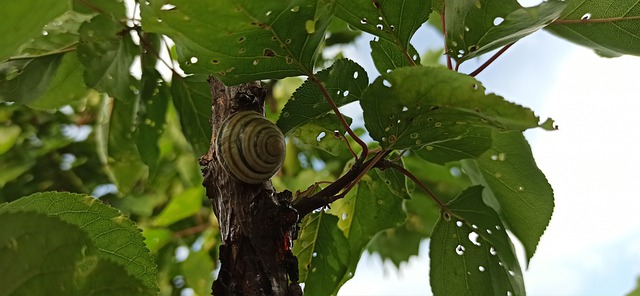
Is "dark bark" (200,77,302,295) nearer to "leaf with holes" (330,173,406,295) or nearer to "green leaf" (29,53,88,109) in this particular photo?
"leaf with holes" (330,173,406,295)

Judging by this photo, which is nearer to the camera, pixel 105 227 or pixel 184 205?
pixel 105 227

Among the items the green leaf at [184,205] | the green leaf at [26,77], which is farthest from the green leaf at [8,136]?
the green leaf at [26,77]

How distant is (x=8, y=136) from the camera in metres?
1.71

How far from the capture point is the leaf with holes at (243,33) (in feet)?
1.37

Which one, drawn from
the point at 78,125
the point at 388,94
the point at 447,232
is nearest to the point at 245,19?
the point at 388,94

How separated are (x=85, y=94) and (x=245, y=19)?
18.9 inches

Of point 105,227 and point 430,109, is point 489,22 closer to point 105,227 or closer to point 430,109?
point 430,109

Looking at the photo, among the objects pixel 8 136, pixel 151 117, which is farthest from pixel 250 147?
pixel 8 136

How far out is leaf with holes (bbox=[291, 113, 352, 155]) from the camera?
22.4 inches

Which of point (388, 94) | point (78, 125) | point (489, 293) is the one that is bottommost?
point (489, 293)

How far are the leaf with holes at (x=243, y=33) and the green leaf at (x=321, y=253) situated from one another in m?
0.21

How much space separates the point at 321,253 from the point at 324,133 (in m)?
0.13

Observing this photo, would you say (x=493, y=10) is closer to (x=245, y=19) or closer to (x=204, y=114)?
(x=245, y=19)

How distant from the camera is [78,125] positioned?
177 centimetres
